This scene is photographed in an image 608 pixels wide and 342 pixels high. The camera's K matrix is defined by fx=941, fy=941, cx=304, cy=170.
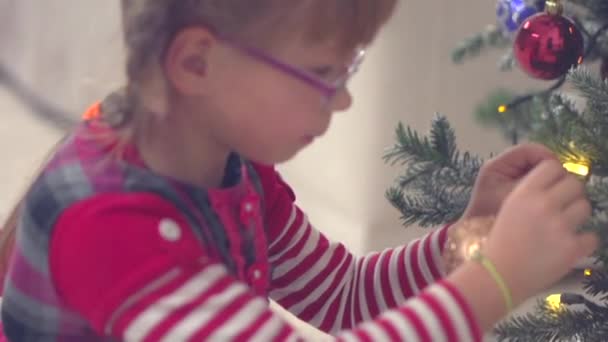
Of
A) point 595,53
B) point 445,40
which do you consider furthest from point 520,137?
point 445,40

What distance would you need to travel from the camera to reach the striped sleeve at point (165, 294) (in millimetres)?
594

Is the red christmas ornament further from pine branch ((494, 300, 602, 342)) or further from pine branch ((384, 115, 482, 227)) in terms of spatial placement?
pine branch ((494, 300, 602, 342))

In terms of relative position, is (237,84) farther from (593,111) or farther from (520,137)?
(520,137)

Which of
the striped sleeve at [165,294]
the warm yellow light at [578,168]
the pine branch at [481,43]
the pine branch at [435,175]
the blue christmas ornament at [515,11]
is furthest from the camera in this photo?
the pine branch at [481,43]

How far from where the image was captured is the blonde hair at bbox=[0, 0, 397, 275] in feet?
2.07

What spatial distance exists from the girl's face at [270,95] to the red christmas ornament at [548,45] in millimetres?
319

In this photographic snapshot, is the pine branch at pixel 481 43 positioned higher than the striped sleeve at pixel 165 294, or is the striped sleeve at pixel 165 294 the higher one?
the pine branch at pixel 481 43

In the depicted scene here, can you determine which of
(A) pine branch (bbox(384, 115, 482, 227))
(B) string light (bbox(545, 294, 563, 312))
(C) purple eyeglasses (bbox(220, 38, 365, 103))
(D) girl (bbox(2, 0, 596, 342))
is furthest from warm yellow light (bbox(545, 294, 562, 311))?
(C) purple eyeglasses (bbox(220, 38, 365, 103))

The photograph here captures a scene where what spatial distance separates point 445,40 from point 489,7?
95mm

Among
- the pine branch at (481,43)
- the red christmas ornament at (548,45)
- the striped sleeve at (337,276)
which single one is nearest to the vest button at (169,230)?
the striped sleeve at (337,276)

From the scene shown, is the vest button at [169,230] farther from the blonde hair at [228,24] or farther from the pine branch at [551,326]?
the pine branch at [551,326]

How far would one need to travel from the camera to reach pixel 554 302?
94cm

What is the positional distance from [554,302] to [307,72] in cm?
43

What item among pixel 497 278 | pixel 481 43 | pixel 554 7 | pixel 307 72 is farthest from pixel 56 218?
pixel 481 43
